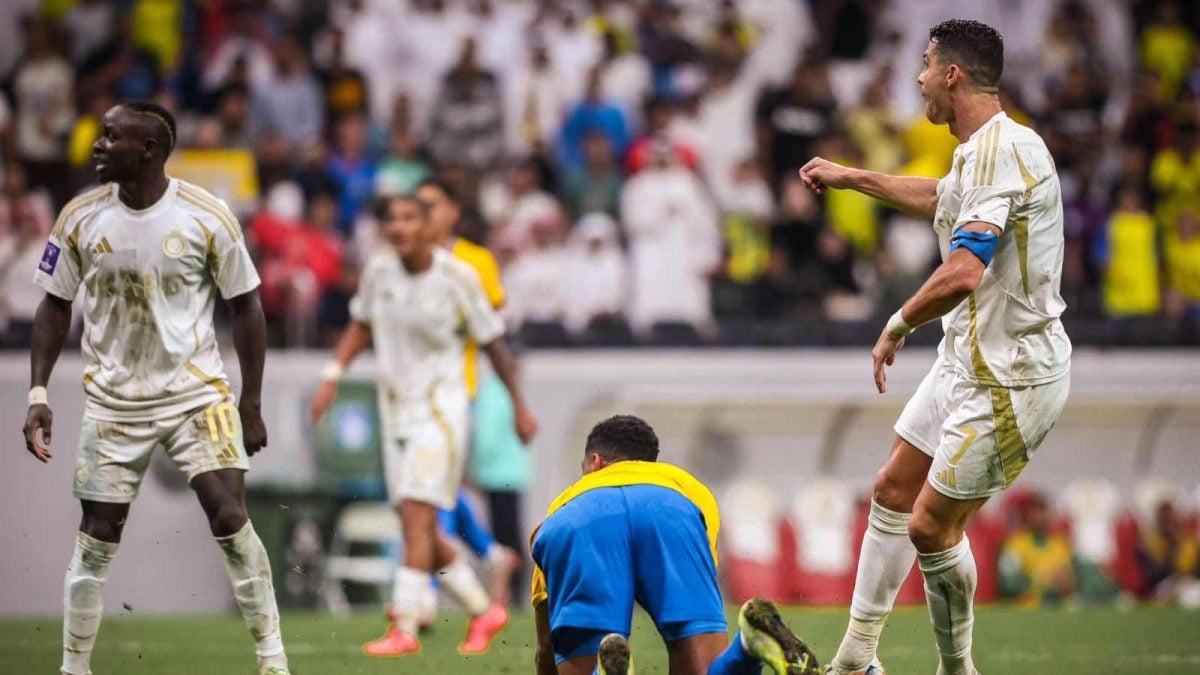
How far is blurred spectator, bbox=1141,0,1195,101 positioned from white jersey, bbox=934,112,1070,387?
1391cm

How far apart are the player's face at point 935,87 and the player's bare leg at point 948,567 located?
149cm

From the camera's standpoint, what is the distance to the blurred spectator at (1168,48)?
67.4 ft

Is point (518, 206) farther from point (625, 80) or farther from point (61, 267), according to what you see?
point (61, 267)

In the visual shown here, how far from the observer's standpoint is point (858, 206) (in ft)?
59.3

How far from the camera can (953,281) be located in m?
6.95

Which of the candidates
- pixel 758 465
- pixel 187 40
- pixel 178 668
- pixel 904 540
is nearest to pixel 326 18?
pixel 187 40

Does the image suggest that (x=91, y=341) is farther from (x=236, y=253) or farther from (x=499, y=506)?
(x=499, y=506)

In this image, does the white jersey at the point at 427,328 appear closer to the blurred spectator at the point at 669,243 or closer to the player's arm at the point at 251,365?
the player's arm at the point at 251,365

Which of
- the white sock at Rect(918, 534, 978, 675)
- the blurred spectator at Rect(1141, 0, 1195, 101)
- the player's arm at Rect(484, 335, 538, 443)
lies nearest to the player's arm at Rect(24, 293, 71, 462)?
the player's arm at Rect(484, 335, 538, 443)

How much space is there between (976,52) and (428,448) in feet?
15.9

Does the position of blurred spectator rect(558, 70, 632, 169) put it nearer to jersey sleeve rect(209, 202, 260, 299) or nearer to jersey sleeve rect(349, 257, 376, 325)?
jersey sleeve rect(349, 257, 376, 325)

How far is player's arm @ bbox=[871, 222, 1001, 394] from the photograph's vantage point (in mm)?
6945

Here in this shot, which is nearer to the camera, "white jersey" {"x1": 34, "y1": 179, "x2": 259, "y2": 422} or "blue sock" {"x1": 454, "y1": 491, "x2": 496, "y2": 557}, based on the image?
"white jersey" {"x1": 34, "y1": 179, "x2": 259, "y2": 422}

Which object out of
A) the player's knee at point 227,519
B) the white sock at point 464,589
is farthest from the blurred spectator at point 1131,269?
the player's knee at point 227,519
